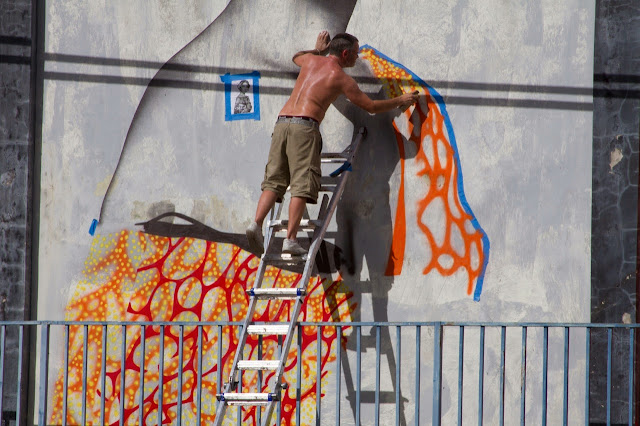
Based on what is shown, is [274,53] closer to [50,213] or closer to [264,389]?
[50,213]

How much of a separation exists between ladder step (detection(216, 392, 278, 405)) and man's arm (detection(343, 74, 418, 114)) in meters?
2.30

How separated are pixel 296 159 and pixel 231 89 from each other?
114cm

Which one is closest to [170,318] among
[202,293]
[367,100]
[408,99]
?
[202,293]

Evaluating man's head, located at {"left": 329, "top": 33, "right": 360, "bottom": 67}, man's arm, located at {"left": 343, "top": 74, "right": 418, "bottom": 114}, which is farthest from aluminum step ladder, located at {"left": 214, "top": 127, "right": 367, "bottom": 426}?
man's head, located at {"left": 329, "top": 33, "right": 360, "bottom": 67}

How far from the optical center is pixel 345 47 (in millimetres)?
6410

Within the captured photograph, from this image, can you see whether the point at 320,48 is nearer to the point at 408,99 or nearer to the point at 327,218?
the point at 408,99

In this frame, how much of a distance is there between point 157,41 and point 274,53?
0.98 meters

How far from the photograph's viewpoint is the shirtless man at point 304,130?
19.9 ft

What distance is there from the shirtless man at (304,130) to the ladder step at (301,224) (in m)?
0.16

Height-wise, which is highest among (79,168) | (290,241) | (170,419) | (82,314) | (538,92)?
(538,92)

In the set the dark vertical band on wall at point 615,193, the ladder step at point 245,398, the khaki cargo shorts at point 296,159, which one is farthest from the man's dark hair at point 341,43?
the ladder step at point 245,398

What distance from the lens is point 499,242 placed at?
6.77 metres

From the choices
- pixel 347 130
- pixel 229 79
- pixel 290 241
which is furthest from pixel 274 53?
pixel 290 241

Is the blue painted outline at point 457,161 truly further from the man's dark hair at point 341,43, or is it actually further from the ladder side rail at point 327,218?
the ladder side rail at point 327,218
